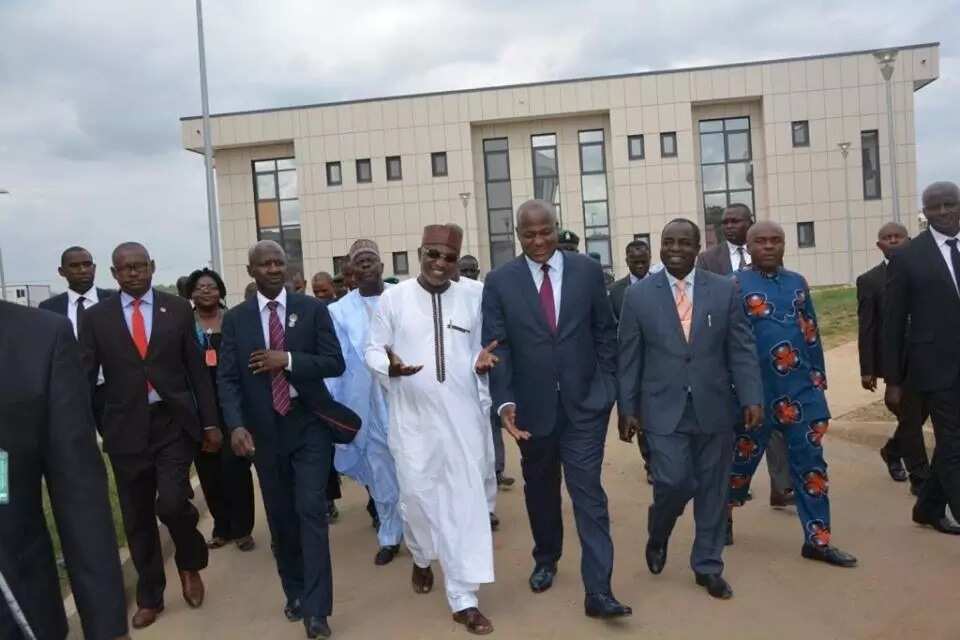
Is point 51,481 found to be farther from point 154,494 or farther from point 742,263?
point 742,263

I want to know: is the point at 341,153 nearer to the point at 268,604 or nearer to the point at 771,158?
the point at 771,158

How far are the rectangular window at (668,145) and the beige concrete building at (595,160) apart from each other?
3.2 inches

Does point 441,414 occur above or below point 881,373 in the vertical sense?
above

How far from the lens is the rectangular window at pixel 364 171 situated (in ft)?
125

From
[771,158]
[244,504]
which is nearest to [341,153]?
[771,158]

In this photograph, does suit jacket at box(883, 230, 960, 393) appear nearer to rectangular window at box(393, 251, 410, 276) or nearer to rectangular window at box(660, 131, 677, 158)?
rectangular window at box(660, 131, 677, 158)

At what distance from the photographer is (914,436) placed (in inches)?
271

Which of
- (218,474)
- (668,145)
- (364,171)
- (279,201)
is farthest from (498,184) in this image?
(218,474)

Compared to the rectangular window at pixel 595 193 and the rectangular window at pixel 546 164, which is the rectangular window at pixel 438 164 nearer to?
the rectangular window at pixel 546 164

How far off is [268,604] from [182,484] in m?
0.95

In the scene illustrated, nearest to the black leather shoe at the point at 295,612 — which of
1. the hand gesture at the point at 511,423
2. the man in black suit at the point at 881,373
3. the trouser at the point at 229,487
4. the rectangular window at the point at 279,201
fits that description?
the hand gesture at the point at 511,423

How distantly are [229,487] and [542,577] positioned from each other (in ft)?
9.05

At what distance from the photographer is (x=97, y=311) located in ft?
17.7

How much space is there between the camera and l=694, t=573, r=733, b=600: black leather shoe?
5.17m
